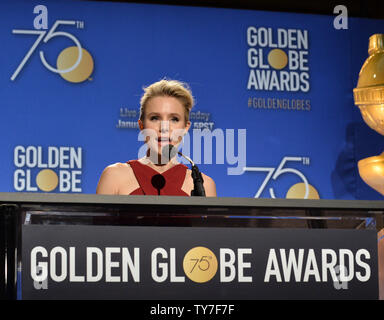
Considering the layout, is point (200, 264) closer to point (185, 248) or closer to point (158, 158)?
point (185, 248)

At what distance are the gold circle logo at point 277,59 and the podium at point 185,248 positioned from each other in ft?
8.84

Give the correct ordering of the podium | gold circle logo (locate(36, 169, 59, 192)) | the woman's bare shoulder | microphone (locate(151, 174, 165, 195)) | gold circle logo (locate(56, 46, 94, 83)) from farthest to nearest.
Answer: gold circle logo (locate(56, 46, 94, 83)), gold circle logo (locate(36, 169, 59, 192)), the woman's bare shoulder, microphone (locate(151, 174, 165, 195)), the podium

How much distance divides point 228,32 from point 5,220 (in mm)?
2892

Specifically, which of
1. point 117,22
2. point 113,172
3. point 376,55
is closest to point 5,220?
point 113,172

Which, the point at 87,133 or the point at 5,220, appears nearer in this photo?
the point at 5,220

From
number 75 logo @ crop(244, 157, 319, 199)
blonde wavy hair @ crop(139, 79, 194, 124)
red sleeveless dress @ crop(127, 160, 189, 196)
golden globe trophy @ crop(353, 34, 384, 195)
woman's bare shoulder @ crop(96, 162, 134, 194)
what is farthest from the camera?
number 75 logo @ crop(244, 157, 319, 199)

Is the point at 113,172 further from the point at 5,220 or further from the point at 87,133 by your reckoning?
the point at 5,220

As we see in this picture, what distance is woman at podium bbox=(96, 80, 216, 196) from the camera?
246cm

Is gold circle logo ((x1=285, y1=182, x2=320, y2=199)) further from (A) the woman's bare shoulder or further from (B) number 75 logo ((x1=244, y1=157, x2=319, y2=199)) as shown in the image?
(A) the woman's bare shoulder

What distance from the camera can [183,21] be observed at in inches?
149

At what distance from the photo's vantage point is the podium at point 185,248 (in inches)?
41.4

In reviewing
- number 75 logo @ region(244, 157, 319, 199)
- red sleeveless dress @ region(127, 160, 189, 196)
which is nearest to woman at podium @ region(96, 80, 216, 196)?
red sleeveless dress @ region(127, 160, 189, 196)

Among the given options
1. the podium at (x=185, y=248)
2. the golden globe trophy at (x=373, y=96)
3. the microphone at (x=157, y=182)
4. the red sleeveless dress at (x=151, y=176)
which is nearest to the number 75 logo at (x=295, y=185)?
the golden globe trophy at (x=373, y=96)

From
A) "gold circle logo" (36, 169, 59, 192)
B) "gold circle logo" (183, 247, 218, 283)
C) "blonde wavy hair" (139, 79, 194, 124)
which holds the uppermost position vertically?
"blonde wavy hair" (139, 79, 194, 124)
